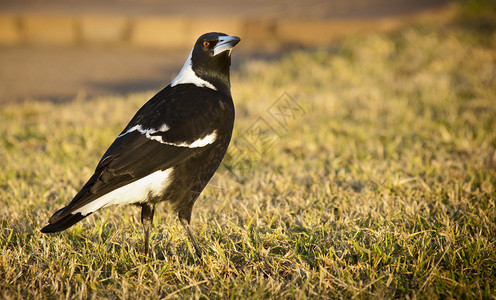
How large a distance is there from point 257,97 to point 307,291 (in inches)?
140

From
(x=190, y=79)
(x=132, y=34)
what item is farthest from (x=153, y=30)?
(x=190, y=79)

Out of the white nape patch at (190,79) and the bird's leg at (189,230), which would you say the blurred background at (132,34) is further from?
Result: the bird's leg at (189,230)

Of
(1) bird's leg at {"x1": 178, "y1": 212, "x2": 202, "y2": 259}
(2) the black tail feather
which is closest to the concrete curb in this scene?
(1) bird's leg at {"x1": 178, "y1": 212, "x2": 202, "y2": 259}

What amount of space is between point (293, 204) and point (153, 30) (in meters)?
7.68

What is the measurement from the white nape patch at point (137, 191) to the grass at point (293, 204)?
0.83 ft

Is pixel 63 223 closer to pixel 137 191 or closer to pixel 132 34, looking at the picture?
pixel 137 191

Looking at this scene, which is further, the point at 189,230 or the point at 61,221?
the point at 189,230

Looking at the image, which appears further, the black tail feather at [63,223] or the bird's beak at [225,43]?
the bird's beak at [225,43]

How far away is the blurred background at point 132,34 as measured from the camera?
6.93 meters

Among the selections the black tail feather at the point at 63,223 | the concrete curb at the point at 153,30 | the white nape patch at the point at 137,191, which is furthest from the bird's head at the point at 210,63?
the concrete curb at the point at 153,30

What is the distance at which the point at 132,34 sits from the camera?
955 cm

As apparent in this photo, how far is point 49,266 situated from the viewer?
6.79 ft

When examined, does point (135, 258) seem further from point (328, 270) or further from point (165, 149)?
point (328, 270)

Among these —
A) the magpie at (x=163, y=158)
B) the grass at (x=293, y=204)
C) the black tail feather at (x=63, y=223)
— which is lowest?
the grass at (x=293, y=204)
